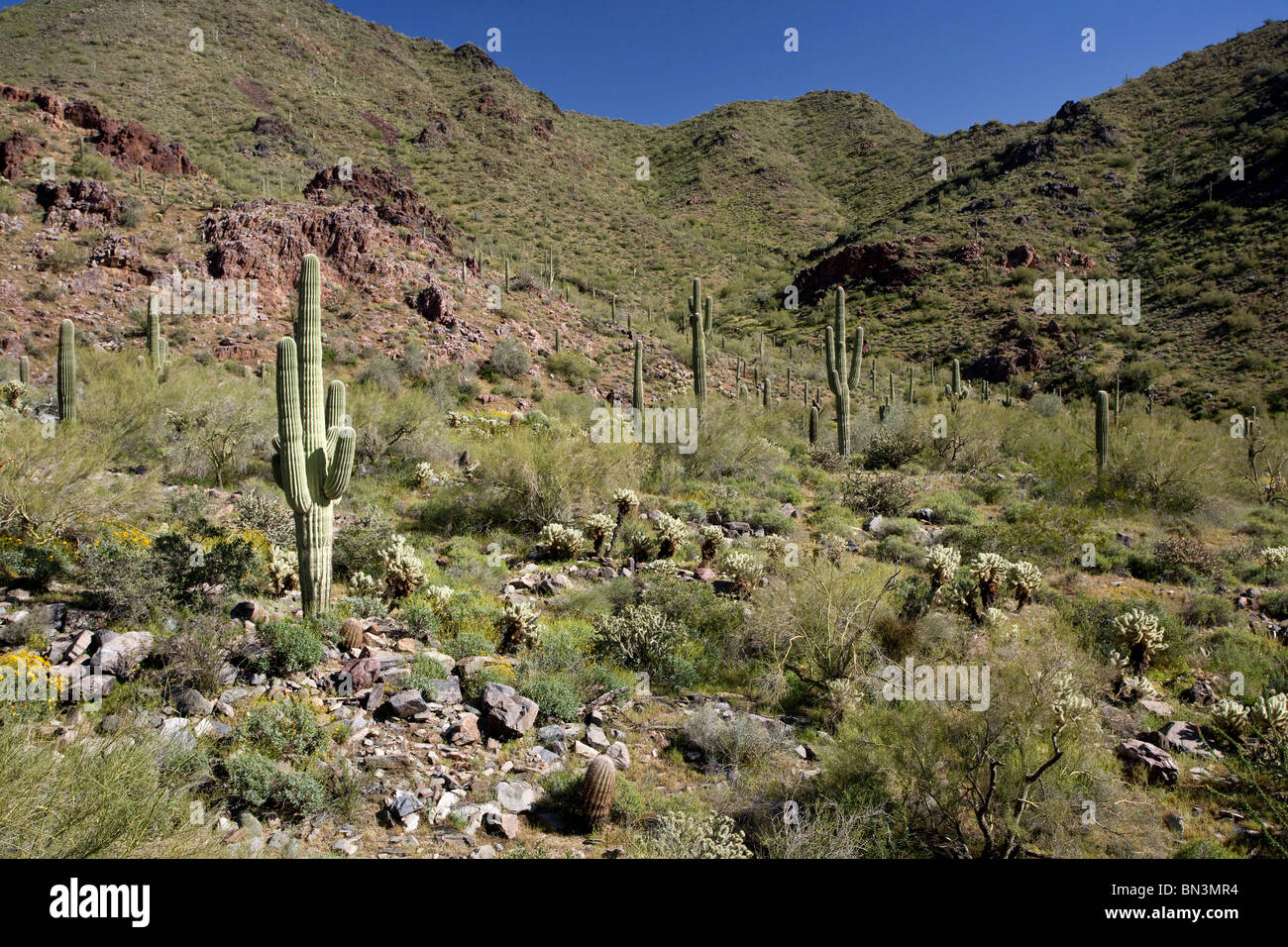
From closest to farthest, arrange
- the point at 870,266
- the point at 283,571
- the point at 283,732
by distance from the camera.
Answer: the point at 283,732
the point at 283,571
the point at 870,266

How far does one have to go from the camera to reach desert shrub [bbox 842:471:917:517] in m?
13.0

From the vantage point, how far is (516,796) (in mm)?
4480

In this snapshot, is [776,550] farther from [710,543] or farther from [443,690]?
[443,690]

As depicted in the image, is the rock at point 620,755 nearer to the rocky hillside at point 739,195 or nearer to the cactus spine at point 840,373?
the cactus spine at point 840,373

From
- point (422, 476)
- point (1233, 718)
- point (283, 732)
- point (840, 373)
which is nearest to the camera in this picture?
point (283, 732)

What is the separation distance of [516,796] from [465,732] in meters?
0.83

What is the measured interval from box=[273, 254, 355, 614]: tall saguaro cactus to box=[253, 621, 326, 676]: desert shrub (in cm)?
83

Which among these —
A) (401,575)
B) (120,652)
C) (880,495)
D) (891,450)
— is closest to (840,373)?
(891,450)

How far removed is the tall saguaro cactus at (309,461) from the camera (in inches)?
265

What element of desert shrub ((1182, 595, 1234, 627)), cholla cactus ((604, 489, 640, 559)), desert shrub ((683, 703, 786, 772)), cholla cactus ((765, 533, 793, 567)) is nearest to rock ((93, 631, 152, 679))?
desert shrub ((683, 703, 786, 772))

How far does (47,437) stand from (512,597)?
6.13m

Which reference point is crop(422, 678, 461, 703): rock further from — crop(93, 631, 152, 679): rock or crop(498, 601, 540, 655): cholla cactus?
crop(93, 631, 152, 679): rock

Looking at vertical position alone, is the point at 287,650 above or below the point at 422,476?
below

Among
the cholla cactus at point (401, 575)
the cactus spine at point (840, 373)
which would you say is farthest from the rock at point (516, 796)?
the cactus spine at point (840, 373)
